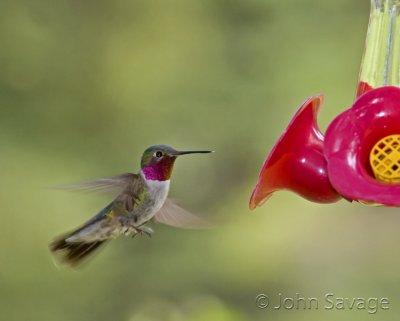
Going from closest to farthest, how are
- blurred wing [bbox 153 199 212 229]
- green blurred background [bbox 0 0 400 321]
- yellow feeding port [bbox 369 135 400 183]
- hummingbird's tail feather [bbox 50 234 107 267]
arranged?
yellow feeding port [bbox 369 135 400 183] < blurred wing [bbox 153 199 212 229] < hummingbird's tail feather [bbox 50 234 107 267] < green blurred background [bbox 0 0 400 321]

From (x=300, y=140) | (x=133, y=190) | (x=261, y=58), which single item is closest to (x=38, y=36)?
(x=261, y=58)

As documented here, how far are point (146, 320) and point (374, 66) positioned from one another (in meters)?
3.45

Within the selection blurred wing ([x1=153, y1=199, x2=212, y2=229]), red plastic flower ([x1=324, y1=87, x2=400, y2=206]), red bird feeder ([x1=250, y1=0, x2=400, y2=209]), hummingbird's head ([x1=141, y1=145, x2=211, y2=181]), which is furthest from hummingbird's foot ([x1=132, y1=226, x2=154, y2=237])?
red plastic flower ([x1=324, y1=87, x2=400, y2=206])

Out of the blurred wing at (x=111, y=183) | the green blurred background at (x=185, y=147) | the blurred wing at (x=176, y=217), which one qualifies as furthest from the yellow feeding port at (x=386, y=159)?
the green blurred background at (x=185, y=147)

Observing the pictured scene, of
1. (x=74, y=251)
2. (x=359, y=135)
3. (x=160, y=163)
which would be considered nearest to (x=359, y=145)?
(x=359, y=135)

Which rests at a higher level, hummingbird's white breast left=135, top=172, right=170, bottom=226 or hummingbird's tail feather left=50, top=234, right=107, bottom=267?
hummingbird's white breast left=135, top=172, right=170, bottom=226

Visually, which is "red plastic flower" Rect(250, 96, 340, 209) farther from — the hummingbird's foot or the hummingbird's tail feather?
the hummingbird's tail feather

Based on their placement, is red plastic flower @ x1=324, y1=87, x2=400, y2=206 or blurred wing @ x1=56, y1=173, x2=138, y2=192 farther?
blurred wing @ x1=56, y1=173, x2=138, y2=192

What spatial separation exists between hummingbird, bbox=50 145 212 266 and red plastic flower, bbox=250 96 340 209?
704 millimetres

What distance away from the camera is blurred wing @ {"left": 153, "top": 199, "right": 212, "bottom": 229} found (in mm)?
3619

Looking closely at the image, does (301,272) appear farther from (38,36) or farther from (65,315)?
(38,36)

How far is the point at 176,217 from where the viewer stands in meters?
3.79

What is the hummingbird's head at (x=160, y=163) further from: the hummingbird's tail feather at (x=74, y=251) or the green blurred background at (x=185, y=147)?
the green blurred background at (x=185, y=147)

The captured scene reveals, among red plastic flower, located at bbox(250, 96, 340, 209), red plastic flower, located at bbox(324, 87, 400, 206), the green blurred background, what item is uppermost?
red plastic flower, located at bbox(324, 87, 400, 206)
